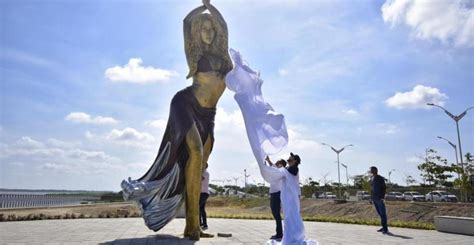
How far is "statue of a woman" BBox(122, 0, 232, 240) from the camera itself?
349 inches

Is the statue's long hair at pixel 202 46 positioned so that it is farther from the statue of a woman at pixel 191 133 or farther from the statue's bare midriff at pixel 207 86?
the statue's bare midriff at pixel 207 86

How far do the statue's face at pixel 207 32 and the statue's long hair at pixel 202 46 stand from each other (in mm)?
58

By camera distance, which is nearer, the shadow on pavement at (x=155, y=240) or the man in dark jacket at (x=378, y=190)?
the shadow on pavement at (x=155, y=240)

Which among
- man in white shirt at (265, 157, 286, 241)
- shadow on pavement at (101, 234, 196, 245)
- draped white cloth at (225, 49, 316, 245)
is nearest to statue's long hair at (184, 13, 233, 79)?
draped white cloth at (225, 49, 316, 245)

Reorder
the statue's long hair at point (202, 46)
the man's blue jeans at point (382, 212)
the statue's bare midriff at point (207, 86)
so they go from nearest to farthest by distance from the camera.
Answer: the statue's bare midriff at point (207, 86)
the statue's long hair at point (202, 46)
the man's blue jeans at point (382, 212)

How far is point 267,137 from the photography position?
26.8ft

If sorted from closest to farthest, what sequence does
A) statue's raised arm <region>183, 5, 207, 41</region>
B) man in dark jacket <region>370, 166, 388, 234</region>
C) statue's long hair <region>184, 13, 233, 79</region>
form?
statue's long hair <region>184, 13, 233, 79</region> < statue's raised arm <region>183, 5, 207, 41</region> < man in dark jacket <region>370, 166, 388, 234</region>

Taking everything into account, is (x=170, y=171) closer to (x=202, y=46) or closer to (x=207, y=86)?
(x=207, y=86)

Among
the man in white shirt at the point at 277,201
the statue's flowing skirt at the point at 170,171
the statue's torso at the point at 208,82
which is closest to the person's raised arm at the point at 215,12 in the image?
the statue's torso at the point at 208,82

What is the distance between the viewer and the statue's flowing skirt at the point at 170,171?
355 inches

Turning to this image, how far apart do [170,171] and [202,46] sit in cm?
291

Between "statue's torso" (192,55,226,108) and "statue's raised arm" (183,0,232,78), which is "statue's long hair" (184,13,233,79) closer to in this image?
"statue's raised arm" (183,0,232,78)

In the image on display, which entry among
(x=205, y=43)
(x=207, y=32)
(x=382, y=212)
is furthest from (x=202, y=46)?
(x=382, y=212)

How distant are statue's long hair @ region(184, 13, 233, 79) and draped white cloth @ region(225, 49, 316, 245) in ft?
1.34
